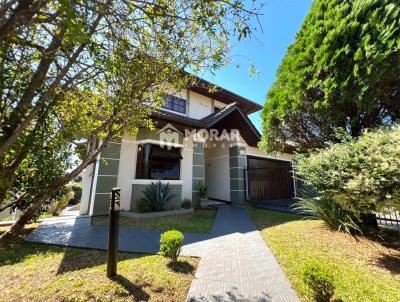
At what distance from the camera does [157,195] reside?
28.8 feet

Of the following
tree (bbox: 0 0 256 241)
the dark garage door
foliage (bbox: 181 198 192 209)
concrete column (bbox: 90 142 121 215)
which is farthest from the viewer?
the dark garage door

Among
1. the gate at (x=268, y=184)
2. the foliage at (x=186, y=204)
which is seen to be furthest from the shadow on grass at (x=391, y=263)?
the foliage at (x=186, y=204)

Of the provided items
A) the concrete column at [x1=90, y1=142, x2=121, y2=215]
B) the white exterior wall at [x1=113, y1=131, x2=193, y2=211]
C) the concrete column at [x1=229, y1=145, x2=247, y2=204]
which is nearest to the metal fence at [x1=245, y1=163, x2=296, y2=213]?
the concrete column at [x1=229, y1=145, x2=247, y2=204]

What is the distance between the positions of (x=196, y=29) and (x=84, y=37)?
218 centimetres

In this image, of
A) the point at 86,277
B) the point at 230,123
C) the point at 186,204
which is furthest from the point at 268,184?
the point at 86,277

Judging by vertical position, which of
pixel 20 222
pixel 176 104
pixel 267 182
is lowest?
pixel 20 222

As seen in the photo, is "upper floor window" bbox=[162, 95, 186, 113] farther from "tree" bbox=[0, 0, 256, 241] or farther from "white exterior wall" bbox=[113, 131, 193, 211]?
"tree" bbox=[0, 0, 256, 241]

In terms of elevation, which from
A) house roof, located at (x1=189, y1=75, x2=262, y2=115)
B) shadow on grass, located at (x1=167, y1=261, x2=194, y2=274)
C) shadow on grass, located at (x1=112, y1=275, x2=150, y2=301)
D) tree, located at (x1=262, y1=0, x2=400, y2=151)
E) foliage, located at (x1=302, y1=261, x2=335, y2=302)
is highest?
house roof, located at (x1=189, y1=75, x2=262, y2=115)

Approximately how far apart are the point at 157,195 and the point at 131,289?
579cm

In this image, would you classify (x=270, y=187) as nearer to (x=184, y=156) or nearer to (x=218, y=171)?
(x=218, y=171)

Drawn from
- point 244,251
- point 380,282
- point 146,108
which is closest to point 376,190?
point 380,282

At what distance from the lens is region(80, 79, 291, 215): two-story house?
8.60m

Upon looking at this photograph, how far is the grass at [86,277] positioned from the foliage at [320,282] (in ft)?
5.87

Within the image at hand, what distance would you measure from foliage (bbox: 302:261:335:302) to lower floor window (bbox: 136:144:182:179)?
7.50 m
